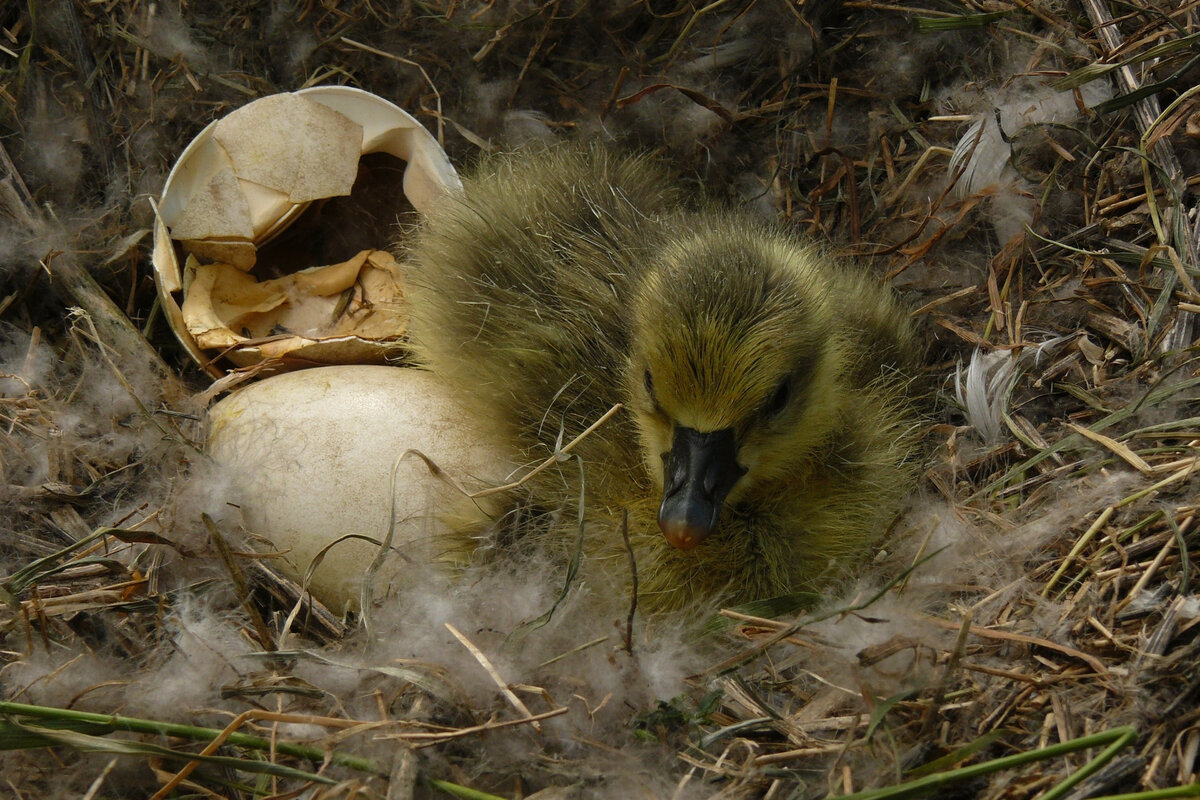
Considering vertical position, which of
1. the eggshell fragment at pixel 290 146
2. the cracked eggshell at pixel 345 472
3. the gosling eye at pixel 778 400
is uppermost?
the eggshell fragment at pixel 290 146

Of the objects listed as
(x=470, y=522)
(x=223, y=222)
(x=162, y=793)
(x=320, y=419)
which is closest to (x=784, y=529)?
(x=470, y=522)

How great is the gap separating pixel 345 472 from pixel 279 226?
28.0 inches

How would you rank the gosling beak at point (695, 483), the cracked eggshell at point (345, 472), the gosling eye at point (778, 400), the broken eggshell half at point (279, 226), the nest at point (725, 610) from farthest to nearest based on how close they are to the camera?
1. the broken eggshell half at point (279, 226)
2. the cracked eggshell at point (345, 472)
3. the gosling eye at point (778, 400)
4. the gosling beak at point (695, 483)
5. the nest at point (725, 610)

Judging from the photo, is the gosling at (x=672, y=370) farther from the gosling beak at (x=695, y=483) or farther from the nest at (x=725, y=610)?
the nest at (x=725, y=610)

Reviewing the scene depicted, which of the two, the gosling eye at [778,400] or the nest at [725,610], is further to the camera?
the gosling eye at [778,400]

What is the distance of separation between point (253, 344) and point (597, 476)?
79 centimetres

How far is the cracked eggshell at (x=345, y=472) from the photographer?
170 cm

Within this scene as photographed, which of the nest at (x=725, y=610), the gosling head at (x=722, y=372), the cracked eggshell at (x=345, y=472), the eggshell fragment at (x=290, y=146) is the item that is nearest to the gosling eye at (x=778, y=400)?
the gosling head at (x=722, y=372)

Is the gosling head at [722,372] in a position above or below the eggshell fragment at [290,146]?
below

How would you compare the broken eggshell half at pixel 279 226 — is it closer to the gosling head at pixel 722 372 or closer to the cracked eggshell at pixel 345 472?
the cracked eggshell at pixel 345 472

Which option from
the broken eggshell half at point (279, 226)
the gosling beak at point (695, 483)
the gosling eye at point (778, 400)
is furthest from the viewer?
the broken eggshell half at point (279, 226)

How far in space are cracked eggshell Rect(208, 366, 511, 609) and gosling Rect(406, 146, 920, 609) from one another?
0.10 m

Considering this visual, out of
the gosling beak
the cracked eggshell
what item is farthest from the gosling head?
the cracked eggshell

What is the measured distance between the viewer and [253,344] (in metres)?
2.02
